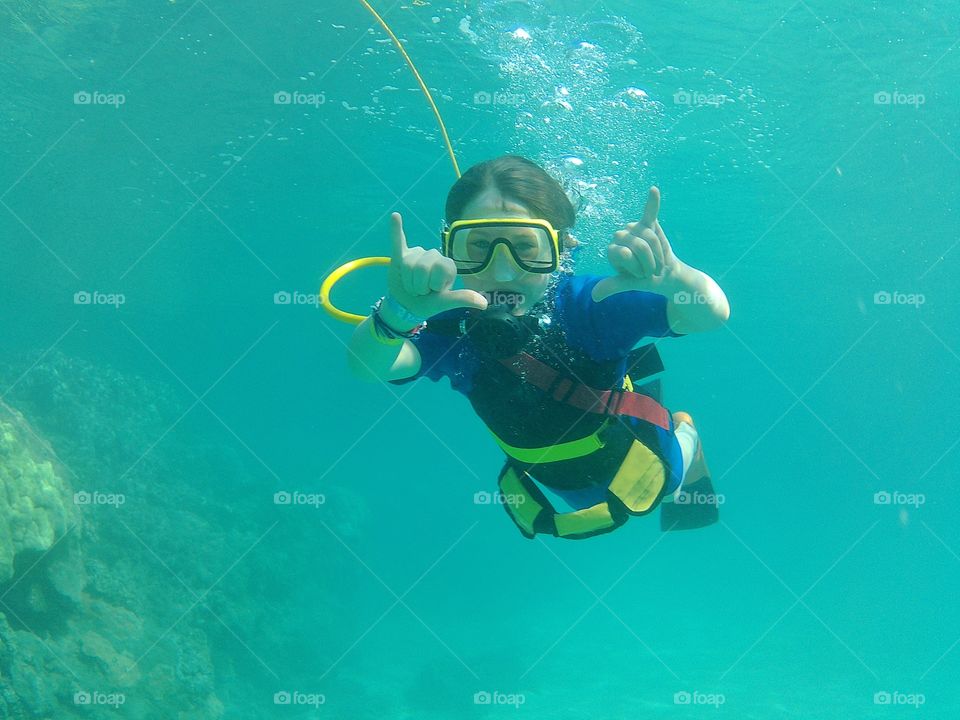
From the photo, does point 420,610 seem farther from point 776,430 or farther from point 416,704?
point 776,430

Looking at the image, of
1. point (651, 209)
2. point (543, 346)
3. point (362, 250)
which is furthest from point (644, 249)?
point (362, 250)

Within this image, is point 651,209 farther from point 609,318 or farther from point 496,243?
point 496,243

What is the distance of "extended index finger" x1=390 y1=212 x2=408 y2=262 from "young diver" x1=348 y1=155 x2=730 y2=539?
0.20ft

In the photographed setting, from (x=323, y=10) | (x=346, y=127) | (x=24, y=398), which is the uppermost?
(x=323, y=10)

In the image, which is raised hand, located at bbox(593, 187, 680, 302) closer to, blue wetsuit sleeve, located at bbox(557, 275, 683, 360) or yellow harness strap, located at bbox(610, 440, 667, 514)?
blue wetsuit sleeve, located at bbox(557, 275, 683, 360)

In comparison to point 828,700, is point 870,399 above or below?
below

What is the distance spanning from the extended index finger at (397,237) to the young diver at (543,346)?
0.06m

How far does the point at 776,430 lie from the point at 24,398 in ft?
190

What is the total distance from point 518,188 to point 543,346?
2.75 feet

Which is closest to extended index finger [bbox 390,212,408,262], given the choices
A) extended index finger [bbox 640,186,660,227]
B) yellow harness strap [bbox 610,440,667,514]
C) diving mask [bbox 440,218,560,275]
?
diving mask [bbox 440,218,560,275]

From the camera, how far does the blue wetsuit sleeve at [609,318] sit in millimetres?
2574

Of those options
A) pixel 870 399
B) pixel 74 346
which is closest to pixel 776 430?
pixel 870 399

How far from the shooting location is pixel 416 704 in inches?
565

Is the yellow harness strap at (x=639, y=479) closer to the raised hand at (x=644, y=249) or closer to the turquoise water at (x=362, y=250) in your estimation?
the raised hand at (x=644, y=249)
